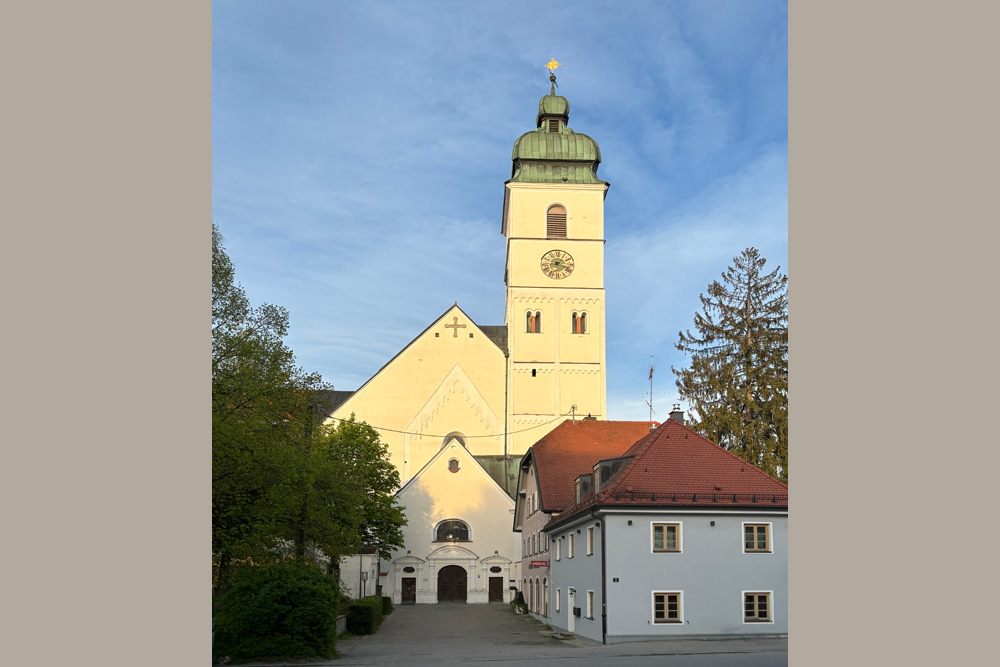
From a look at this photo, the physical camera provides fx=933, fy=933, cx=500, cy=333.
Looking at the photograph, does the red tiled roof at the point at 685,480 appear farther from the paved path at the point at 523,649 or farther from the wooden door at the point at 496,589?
the wooden door at the point at 496,589

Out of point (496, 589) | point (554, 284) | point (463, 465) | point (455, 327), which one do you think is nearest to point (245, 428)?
point (463, 465)

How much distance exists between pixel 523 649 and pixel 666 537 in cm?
467

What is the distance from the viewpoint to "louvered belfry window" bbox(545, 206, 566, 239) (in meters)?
56.2

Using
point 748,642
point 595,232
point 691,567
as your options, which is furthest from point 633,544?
point 595,232

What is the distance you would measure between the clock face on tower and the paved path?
1065 inches

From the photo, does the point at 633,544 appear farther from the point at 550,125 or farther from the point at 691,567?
the point at 550,125

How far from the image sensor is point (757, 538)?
24.6 m

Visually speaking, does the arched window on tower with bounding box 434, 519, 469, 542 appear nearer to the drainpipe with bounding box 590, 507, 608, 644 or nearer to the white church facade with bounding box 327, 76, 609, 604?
the white church facade with bounding box 327, 76, 609, 604

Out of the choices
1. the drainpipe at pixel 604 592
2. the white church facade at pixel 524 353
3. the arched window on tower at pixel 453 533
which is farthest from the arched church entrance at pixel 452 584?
the drainpipe at pixel 604 592

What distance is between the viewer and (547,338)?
54844 millimetres

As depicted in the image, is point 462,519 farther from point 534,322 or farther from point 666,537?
point 666,537

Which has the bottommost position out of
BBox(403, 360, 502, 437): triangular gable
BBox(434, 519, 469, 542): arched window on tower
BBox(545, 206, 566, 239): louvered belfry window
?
BBox(434, 519, 469, 542): arched window on tower

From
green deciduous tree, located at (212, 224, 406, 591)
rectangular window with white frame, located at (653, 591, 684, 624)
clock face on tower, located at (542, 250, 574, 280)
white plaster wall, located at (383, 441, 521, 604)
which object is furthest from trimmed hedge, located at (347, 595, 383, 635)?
clock face on tower, located at (542, 250, 574, 280)

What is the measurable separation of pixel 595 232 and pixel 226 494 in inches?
1516
